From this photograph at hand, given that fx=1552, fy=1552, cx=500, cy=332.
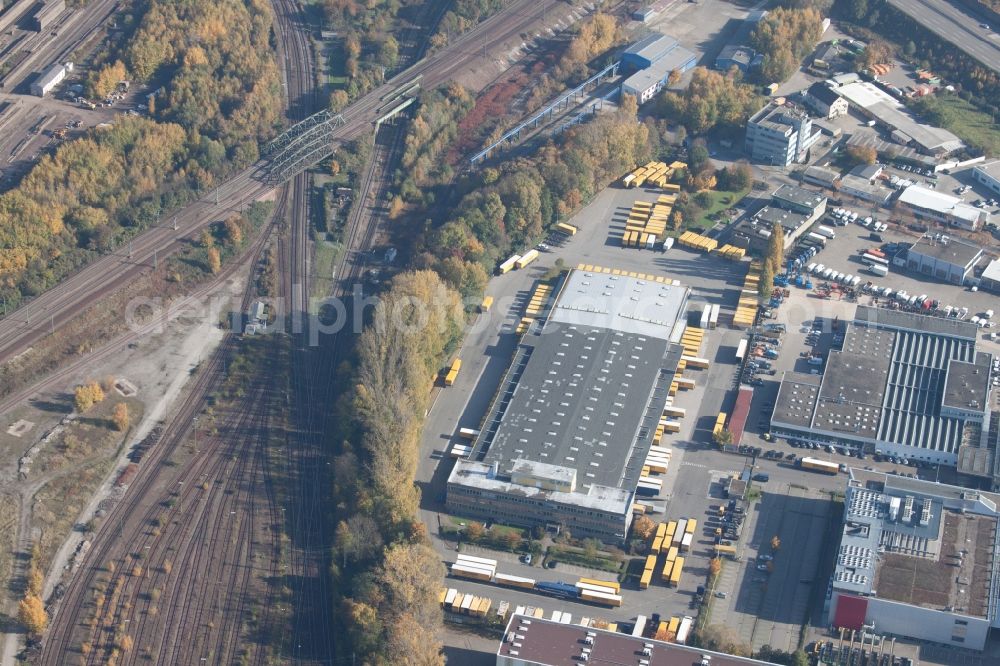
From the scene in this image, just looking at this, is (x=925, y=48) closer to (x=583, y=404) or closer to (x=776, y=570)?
(x=583, y=404)

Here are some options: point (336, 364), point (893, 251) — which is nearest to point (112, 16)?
point (336, 364)

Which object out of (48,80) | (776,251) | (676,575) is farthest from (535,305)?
(48,80)

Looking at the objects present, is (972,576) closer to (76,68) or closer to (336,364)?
(336,364)

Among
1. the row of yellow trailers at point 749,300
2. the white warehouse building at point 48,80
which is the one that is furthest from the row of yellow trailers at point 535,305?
the white warehouse building at point 48,80

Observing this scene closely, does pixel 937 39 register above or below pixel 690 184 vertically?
above

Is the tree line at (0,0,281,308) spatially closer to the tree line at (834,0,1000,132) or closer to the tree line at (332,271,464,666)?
the tree line at (332,271,464,666)

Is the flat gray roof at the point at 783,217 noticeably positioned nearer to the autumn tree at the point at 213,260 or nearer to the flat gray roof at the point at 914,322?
the flat gray roof at the point at 914,322

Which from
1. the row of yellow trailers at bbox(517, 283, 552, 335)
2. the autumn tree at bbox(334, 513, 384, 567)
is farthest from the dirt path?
the row of yellow trailers at bbox(517, 283, 552, 335)
